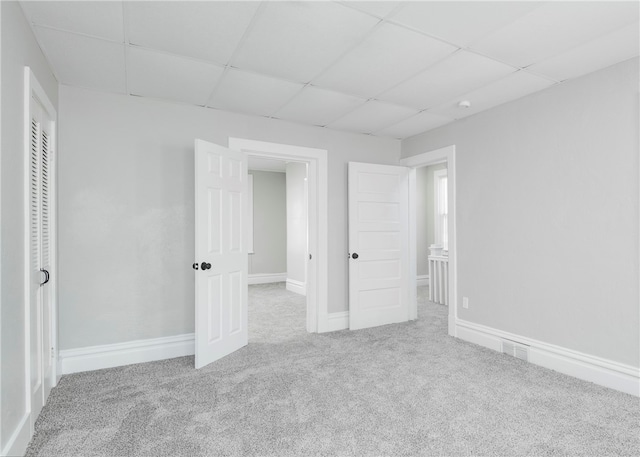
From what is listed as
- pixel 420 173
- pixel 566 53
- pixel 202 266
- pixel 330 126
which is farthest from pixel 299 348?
pixel 420 173

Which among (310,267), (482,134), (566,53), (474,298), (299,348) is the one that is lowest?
(299,348)

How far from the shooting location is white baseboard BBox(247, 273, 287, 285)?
7.74m

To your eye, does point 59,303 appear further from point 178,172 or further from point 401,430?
point 401,430

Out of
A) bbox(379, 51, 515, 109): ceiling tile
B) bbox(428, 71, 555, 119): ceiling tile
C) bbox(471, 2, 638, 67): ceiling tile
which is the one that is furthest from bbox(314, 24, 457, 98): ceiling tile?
bbox(428, 71, 555, 119): ceiling tile

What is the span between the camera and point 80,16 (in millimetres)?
2084

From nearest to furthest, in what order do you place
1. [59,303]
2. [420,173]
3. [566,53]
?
[566,53] → [59,303] → [420,173]

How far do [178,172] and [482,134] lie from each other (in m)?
3.10

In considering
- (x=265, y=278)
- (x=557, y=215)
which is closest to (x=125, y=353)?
(x=557, y=215)

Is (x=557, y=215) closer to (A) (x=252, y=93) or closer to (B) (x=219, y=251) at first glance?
(A) (x=252, y=93)

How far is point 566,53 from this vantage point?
98.9 inches

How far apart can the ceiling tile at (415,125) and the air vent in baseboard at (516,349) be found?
2401mm

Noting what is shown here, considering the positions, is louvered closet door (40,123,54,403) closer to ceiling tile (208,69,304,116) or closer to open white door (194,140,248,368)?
open white door (194,140,248,368)

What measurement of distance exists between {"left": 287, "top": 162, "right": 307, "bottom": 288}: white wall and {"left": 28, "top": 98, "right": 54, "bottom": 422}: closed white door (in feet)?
14.2

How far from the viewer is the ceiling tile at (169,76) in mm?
2603
